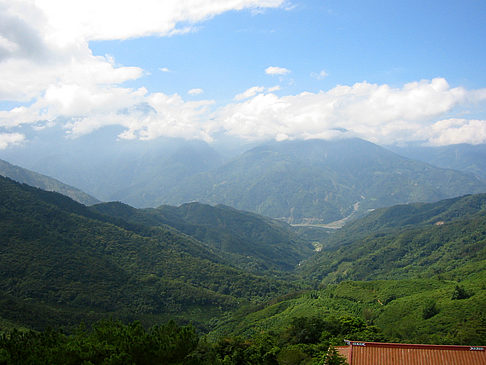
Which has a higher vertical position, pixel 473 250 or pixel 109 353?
pixel 473 250

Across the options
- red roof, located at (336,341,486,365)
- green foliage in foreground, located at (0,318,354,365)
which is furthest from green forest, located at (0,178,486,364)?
red roof, located at (336,341,486,365)

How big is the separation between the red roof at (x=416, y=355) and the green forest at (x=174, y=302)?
116 inches

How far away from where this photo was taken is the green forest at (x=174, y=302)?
3759cm

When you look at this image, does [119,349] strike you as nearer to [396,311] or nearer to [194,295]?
[396,311]

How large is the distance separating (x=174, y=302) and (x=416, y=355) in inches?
4467

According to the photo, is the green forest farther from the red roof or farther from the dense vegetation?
the red roof

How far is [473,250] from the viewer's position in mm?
160875

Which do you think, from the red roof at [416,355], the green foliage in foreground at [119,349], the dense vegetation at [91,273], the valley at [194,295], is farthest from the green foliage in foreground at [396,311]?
the dense vegetation at [91,273]

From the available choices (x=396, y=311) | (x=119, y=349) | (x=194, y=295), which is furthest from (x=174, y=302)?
(x=119, y=349)

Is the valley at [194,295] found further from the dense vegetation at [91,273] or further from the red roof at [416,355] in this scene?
the red roof at [416,355]

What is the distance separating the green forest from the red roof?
2.95 meters

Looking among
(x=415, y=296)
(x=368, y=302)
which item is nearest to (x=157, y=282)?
(x=368, y=302)

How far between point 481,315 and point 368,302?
43303 millimetres

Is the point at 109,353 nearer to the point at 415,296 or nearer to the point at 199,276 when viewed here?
the point at 415,296
